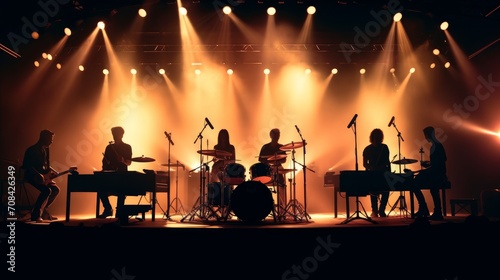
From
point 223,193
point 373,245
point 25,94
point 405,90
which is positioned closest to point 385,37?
point 405,90

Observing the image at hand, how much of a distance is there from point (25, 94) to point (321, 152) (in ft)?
26.4

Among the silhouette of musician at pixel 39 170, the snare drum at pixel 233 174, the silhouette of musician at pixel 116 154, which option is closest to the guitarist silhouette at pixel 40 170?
the silhouette of musician at pixel 39 170

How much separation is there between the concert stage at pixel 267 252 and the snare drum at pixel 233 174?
186 centimetres

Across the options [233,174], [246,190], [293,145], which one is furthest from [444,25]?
[246,190]

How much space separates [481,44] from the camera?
9945mm

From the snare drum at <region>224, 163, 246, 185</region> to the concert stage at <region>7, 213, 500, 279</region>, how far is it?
186 cm

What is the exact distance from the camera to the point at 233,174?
6.71 m

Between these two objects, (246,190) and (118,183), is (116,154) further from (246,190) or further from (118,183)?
(246,190)

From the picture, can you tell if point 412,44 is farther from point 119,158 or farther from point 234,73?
point 119,158

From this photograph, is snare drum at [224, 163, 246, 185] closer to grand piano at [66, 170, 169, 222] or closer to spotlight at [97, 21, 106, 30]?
grand piano at [66, 170, 169, 222]

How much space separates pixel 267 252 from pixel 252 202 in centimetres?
158

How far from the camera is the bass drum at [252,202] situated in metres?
6.21

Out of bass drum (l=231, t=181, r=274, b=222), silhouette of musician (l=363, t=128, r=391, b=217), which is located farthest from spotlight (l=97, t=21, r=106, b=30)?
silhouette of musician (l=363, t=128, r=391, b=217)

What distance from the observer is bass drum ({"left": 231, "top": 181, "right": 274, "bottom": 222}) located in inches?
245
